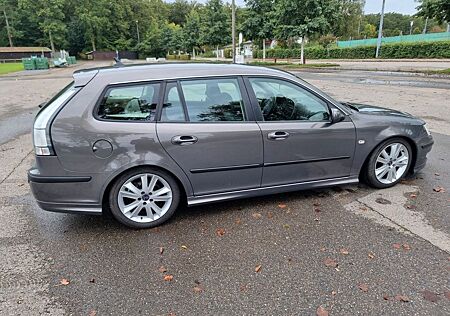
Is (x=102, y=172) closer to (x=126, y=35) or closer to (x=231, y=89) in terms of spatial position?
(x=231, y=89)

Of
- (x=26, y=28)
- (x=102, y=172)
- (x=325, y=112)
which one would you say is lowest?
(x=102, y=172)

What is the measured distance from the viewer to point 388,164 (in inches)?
164

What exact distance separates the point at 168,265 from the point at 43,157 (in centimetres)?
152

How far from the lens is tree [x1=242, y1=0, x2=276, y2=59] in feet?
113

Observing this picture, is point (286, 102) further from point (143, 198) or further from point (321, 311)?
point (321, 311)

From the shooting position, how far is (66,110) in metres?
3.10

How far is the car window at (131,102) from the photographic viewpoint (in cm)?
321

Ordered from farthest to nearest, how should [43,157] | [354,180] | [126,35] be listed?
[126,35]
[354,180]
[43,157]

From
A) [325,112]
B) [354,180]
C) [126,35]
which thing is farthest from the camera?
[126,35]

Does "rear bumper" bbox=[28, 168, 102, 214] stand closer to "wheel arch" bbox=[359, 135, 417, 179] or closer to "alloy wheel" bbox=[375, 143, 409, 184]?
"wheel arch" bbox=[359, 135, 417, 179]

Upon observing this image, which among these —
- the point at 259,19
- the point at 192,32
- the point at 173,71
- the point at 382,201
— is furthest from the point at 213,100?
the point at 192,32

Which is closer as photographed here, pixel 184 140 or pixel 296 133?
pixel 184 140

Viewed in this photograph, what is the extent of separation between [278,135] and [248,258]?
1355 millimetres

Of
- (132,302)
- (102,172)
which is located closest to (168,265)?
(132,302)
